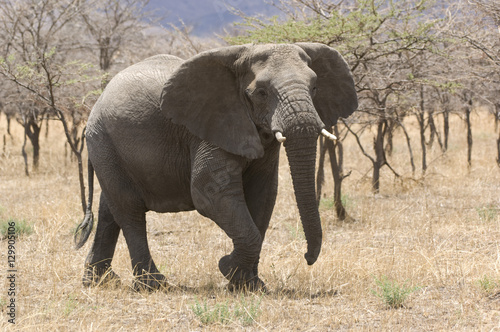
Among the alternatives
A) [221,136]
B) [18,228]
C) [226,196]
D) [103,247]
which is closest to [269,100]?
[221,136]

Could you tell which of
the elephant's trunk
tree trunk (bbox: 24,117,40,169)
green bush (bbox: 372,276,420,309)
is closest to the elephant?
the elephant's trunk

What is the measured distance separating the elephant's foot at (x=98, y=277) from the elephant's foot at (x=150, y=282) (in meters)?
0.20

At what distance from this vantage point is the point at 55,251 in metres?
7.10

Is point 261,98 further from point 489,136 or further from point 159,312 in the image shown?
point 489,136

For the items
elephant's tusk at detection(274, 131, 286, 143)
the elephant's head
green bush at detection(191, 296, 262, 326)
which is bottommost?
green bush at detection(191, 296, 262, 326)

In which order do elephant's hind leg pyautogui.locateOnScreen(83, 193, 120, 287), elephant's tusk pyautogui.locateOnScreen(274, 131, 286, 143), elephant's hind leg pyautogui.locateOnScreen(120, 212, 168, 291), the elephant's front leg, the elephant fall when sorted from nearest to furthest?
elephant's tusk pyautogui.locateOnScreen(274, 131, 286, 143), the elephant, the elephant's front leg, elephant's hind leg pyautogui.locateOnScreen(120, 212, 168, 291), elephant's hind leg pyautogui.locateOnScreen(83, 193, 120, 287)

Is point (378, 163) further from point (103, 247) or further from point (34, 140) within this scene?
point (34, 140)

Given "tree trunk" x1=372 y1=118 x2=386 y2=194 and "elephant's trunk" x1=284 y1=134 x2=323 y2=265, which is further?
"tree trunk" x1=372 y1=118 x2=386 y2=194

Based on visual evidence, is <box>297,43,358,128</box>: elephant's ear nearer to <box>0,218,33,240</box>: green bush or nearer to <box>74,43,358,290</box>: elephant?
<box>74,43,358,290</box>: elephant

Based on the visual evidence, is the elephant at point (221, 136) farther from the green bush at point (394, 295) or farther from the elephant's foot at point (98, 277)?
the green bush at point (394, 295)

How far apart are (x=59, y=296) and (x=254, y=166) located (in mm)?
1790

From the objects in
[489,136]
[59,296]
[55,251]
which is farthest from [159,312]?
[489,136]

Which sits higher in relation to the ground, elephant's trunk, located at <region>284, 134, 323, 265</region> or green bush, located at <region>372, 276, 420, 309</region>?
elephant's trunk, located at <region>284, 134, 323, 265</region>

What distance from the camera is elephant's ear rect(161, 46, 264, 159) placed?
199 inches
